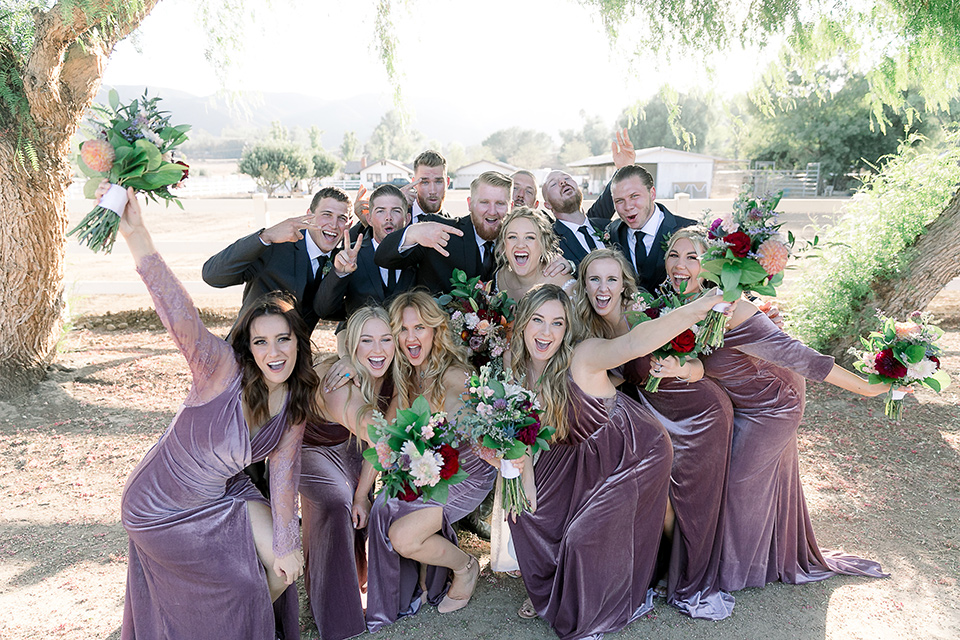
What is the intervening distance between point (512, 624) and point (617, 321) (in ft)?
6.13

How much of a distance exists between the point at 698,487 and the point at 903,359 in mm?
1354

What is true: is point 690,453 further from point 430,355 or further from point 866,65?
point 866,65

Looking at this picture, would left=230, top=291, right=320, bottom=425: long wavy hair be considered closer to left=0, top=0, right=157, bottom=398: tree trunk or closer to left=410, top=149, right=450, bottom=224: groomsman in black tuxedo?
left=410, top=149, right=450, bottom=224: groomsman in black tuxedo

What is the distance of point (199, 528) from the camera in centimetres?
310

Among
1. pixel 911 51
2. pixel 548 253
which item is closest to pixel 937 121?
pixel 911 51

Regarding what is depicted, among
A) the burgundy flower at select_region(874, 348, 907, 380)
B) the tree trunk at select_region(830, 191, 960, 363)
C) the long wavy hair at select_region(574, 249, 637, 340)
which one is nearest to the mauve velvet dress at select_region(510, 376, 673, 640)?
the long wavy hair at select_region(574, 249, 637, 340)

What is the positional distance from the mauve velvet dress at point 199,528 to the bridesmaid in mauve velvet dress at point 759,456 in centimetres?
256

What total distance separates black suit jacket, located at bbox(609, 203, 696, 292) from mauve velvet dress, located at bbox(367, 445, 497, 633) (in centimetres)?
200

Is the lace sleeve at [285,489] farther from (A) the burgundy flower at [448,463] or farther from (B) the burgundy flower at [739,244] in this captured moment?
(B) the burgundy flower at [739,244]

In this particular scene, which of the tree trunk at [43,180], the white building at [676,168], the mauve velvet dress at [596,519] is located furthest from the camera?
the white building at [676,168]

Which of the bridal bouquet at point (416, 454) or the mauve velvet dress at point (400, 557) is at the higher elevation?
the bridal bouquet at point (416, 454)

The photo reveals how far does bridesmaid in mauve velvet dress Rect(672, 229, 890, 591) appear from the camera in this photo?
3.75 m

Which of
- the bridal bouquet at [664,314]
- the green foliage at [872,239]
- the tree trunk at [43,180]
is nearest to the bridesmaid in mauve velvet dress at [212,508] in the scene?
the bridal bouquet at [664,314]

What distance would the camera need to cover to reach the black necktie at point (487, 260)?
4.73 m
